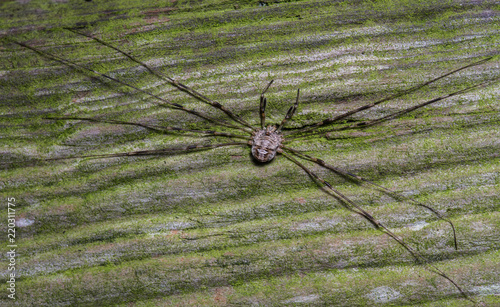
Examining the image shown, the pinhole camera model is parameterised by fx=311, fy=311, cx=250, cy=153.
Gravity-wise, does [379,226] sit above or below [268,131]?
below

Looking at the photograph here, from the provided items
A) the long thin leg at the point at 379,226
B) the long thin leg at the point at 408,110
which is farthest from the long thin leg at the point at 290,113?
the long thin leg at the point at 379,226

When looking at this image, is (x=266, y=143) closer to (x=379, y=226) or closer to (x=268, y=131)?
(x=268, y=131)

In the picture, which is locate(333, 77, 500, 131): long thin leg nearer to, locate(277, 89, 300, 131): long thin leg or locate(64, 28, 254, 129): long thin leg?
locate(277, 89, 300, 131): long thin leg

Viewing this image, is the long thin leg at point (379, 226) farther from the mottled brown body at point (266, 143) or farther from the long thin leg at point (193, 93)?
the long thin leg at point (193, 93)

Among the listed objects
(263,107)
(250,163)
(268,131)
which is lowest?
(250,163)

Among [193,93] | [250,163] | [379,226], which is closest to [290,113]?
[250,163]

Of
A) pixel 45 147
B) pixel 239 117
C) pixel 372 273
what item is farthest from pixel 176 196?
pixel 372 273

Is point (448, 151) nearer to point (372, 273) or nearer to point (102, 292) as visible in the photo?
point (372, 273)
